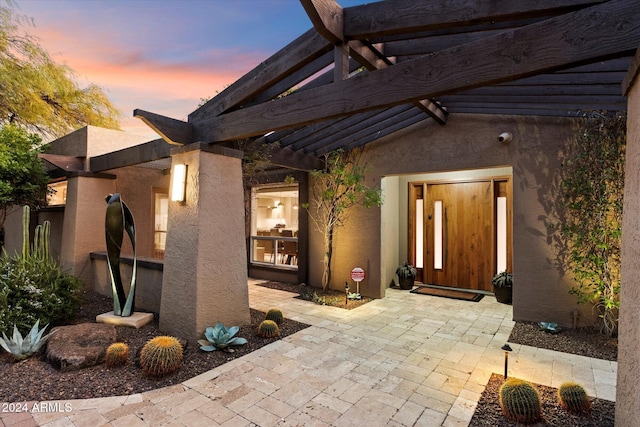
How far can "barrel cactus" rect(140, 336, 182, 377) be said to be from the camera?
9.57 ft

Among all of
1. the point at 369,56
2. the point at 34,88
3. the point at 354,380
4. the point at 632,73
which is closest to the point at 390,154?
the point at 369,56

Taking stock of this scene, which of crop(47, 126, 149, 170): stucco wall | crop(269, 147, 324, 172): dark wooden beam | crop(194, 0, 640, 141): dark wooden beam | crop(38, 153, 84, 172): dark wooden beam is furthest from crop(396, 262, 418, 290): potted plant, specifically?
crop(38, 153, 84, 172): dark wooden beam

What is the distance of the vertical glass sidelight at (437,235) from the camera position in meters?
7.20

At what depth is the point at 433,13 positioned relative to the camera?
7.64 feet

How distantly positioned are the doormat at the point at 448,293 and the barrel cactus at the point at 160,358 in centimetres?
515

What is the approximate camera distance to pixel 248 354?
11.7 feet

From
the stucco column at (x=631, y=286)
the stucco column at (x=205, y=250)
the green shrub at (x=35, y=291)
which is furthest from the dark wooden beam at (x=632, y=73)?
the green shrub at (x=35, y=291)

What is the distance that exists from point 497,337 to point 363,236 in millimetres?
2945

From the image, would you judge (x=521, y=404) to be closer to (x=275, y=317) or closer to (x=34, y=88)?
(x=275, y=317)

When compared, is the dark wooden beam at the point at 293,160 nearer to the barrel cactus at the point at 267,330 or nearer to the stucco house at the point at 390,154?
the stucco house at the point at 390,154

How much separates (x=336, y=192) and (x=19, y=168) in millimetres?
5619

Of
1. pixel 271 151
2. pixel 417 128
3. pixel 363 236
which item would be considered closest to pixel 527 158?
pixel 417 128

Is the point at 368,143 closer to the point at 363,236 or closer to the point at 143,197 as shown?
the point at 363,236

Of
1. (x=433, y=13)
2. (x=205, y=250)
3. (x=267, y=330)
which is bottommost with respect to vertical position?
(x=267, y=330)
